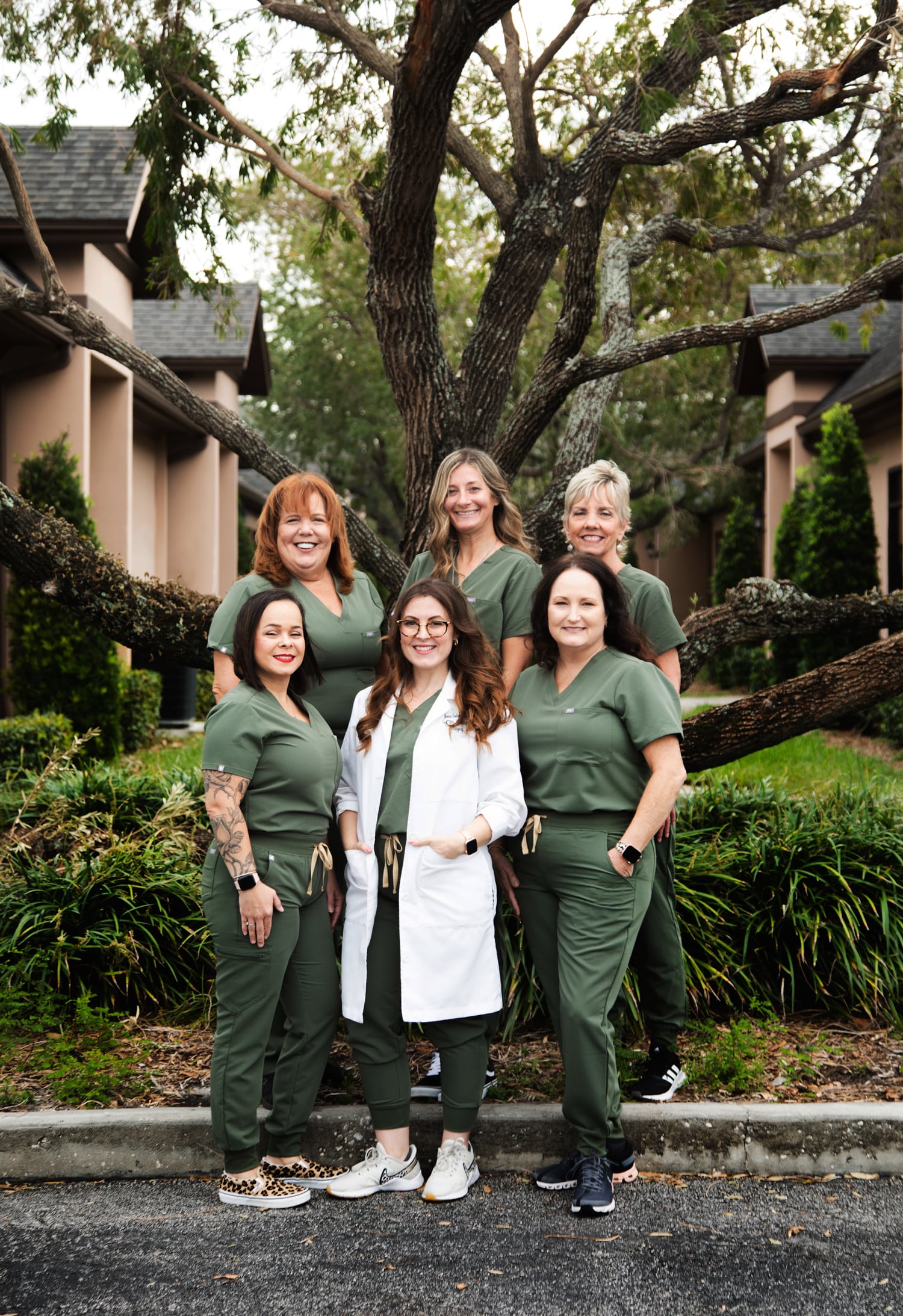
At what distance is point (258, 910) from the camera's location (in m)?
3.34

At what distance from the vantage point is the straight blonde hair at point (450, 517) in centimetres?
394

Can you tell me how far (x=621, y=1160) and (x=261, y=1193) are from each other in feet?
3.69

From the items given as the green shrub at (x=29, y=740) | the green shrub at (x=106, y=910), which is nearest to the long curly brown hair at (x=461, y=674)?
the green shrub at (x=106, y=910)

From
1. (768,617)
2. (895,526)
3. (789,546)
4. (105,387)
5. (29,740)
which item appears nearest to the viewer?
(768,617)

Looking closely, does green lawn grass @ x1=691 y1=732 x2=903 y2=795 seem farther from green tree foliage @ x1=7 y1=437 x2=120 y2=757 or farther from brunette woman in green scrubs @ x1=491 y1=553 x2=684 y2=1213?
green tree foliage @ x1=7 y1=437 x2=120 y2=757

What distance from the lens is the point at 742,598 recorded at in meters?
5.33

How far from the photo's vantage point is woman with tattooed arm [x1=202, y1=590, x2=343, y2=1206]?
334 cm

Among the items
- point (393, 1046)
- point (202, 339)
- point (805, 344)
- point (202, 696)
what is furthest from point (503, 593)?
point (805, 344)

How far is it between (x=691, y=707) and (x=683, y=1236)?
12780 mm

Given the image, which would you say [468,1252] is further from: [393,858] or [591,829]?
[591,829]

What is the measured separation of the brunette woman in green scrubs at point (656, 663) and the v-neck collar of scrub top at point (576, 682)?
13.1 inches

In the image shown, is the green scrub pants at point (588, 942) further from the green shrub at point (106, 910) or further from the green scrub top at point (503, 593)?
the green shrub at point (106, 910)

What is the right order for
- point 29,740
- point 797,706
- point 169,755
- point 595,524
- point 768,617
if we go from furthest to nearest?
point 169,755 → point 29,740 → point 768,617 → point 797,706 → point 595,524

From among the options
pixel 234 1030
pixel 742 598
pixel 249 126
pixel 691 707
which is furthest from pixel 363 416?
pixel 234 1030
